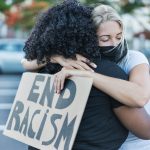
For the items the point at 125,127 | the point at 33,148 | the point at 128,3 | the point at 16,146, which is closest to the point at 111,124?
the point at 125,127

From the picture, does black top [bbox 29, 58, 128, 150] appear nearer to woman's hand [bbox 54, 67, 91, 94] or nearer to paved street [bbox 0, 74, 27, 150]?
woman's hand [bbox 54, 67, 91, 94]

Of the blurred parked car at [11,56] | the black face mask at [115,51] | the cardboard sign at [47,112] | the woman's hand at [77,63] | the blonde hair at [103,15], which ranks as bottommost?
the blurred parked car at [11,56]

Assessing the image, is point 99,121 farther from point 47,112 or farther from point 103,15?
point 103,15

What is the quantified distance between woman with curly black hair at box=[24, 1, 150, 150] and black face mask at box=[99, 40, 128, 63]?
0.05 meters

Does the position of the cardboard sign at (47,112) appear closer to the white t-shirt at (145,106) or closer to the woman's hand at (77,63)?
the woman's hand at (77,63)

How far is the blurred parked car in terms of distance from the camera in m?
18.5

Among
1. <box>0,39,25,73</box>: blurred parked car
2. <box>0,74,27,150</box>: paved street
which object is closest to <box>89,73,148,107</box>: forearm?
<box>0,74,27,150</box>: paved street

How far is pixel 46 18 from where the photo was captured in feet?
7.69

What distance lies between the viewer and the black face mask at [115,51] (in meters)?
2.32

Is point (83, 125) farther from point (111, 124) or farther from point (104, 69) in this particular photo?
point (104, 69)

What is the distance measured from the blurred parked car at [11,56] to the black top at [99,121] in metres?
16.1

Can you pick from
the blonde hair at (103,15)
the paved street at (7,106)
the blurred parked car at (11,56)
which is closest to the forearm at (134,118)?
the blonde hair at (103,15)

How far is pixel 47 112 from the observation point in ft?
7.63

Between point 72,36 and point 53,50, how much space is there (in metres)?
0.13
